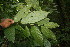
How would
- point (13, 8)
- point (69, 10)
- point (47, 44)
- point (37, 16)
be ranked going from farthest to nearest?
point (69, 10), point (13, 8), point (47, 44), point (37, 16)

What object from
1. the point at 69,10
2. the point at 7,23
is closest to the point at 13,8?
the point at 7,23

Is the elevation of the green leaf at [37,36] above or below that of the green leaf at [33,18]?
below

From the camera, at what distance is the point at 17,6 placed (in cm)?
141

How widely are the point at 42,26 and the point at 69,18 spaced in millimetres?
3747

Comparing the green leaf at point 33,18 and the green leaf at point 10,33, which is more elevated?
the green leaf at point 33,18

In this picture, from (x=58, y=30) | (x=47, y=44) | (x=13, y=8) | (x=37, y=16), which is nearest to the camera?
(x=37, y=16)

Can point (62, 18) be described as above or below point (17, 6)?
below

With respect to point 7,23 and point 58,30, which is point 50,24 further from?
point 58,30

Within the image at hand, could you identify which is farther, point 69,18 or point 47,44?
point 69,18

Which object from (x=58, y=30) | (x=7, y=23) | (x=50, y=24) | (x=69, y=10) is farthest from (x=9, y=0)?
(x=69, y=10)

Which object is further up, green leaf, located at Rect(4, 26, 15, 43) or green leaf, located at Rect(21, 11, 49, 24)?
green leaf, located at Rect(21, 11, 49, 24)

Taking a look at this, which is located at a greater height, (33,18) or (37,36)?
(33,18)

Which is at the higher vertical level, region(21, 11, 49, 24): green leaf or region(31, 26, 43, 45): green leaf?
region(21, 11, 49, 24): green leaf

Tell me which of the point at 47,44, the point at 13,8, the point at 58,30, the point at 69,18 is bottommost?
the point at 58,30
